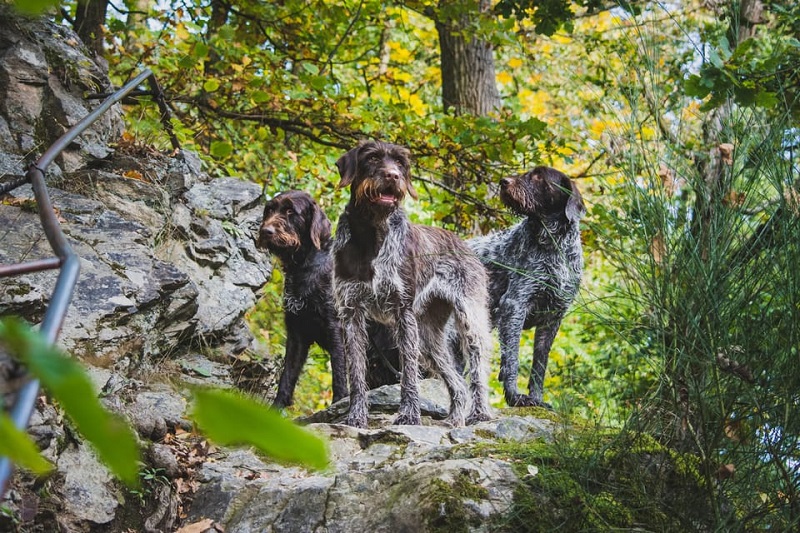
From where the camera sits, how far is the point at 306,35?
9891mm

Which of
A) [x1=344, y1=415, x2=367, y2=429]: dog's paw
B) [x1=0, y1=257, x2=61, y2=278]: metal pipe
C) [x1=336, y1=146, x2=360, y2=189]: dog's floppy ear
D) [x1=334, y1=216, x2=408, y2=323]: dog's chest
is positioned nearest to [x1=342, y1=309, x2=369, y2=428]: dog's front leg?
[x1=344, y1=415, x2=367, y2=429]: dog's paw

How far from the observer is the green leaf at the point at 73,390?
24.0 inches

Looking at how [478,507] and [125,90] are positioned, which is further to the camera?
[125,90]

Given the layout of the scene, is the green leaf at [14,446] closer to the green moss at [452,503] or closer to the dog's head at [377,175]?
the green moss at [452,503]

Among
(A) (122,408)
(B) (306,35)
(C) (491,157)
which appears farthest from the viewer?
(B) (306,35)

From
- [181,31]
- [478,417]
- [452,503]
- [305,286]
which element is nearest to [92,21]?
[305,286]

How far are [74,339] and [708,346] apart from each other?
12.0 ft

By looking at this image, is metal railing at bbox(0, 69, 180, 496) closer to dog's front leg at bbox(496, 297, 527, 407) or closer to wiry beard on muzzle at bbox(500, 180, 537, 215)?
dog's front leg at bbox(496, 297, 527, 407)

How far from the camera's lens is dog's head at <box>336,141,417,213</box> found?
620 centimetres

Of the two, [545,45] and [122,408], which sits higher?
[545,45]

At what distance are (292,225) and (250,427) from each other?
6853 mm

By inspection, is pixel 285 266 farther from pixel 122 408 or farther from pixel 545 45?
pixel 545 45

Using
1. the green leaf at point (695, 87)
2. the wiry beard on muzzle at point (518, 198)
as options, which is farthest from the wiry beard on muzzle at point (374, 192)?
the green leaf at point (695, 87)

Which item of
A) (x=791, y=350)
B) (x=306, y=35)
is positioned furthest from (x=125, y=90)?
(x=306, y=35)
